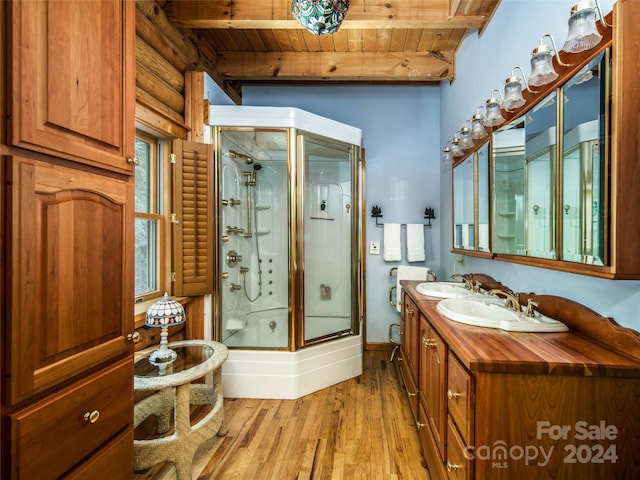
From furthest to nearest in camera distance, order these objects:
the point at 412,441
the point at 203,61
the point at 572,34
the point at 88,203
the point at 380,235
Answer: the point at 380,235 → the point at 203,61 → the point at 412,441 → the point at 572,34 → the point at 88,203

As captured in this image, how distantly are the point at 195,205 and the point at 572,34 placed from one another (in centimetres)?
217

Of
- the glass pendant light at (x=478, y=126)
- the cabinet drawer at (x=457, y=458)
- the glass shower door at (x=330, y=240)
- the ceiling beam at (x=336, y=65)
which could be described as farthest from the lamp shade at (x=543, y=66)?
the ceiling beam at (x=336, y=65)

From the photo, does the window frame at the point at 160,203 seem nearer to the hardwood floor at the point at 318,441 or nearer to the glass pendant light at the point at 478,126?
the hardwood floor at the point at 318,441

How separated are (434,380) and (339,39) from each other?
271 cm

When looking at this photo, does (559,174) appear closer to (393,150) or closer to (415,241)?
(415,241)

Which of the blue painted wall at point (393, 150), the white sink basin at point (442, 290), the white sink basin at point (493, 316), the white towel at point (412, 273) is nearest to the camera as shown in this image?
the white sink basin at point (493, 316)

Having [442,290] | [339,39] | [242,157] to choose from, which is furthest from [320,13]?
[442,290]

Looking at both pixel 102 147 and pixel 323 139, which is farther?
pixel 323 139

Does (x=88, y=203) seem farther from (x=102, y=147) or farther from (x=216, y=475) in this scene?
(x=216, y=475)

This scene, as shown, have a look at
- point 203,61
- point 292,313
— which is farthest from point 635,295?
point 203,61

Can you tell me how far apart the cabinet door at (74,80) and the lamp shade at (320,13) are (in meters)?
1.08

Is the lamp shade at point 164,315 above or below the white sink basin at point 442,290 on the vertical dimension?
below

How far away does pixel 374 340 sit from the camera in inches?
128

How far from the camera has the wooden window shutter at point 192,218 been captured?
2207 millimetres
